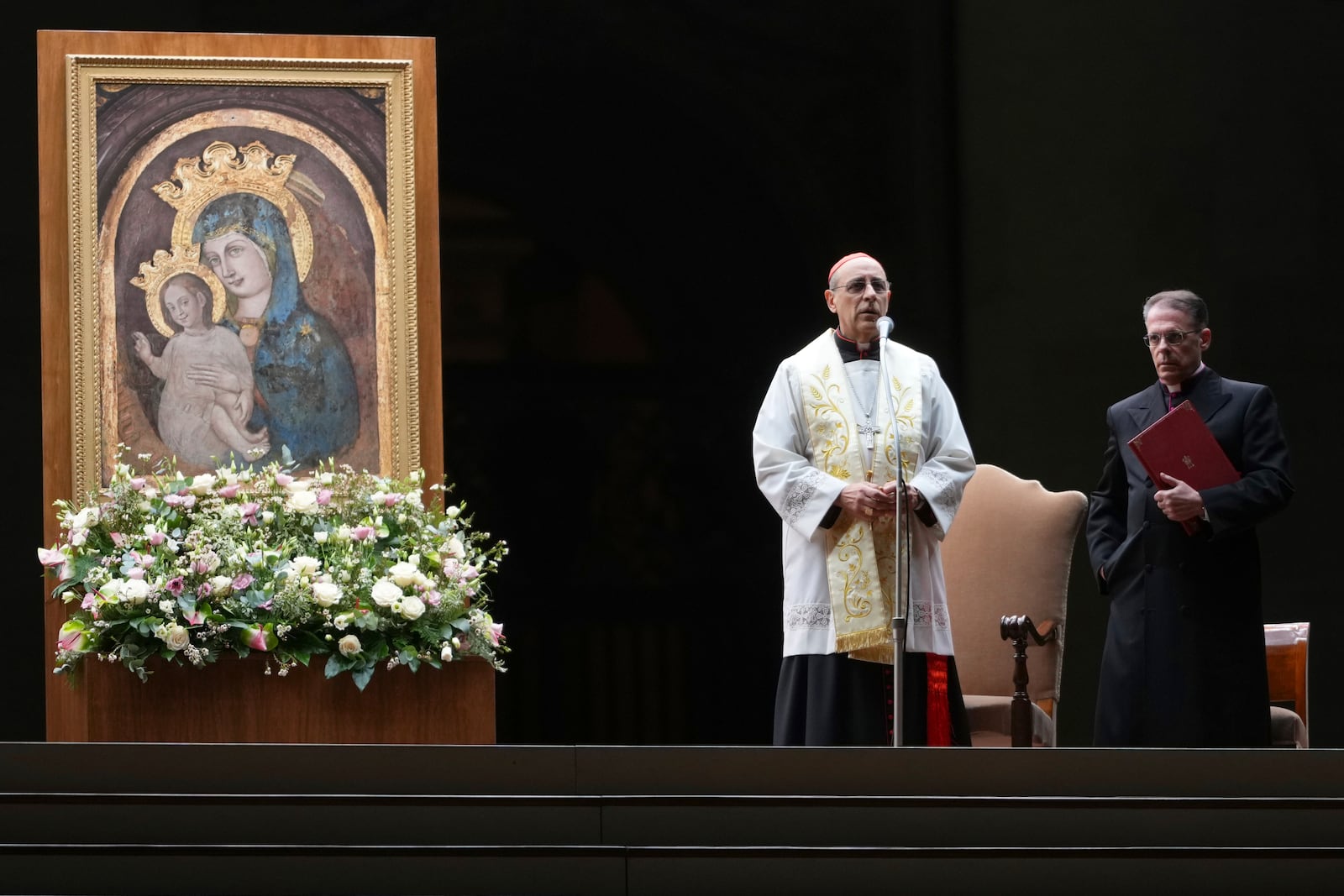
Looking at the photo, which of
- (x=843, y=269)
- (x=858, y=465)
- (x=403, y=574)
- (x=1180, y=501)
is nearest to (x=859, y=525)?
(x=858, y=465)

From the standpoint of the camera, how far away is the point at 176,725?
424cm

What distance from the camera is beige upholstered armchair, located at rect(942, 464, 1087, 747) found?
5.27 m

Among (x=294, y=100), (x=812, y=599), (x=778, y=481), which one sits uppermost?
(x=294, y=100)

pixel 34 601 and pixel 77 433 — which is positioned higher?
pixel 77 433

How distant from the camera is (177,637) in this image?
410cm

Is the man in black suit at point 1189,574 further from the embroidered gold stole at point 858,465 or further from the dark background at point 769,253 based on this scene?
the dark background at point 769,253

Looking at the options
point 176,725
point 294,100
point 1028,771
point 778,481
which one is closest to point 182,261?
point 294,100

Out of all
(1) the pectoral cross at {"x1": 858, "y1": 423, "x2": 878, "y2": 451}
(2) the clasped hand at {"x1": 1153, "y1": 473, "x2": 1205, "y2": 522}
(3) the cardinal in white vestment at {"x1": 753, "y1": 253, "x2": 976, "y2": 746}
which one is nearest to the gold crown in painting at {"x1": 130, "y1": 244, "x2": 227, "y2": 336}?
(3) the cardinal in white vestment at {"x1": 753, "y1": 253, "x2": 976, "y2": 746}

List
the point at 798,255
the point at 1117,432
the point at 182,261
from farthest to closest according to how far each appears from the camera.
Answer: the point at 798,255 < the point at 182,261 < the point at 1117,432

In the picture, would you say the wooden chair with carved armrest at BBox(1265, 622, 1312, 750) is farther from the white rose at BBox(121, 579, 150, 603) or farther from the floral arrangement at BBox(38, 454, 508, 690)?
the white rose at BBox(121, 579, 150, 603)

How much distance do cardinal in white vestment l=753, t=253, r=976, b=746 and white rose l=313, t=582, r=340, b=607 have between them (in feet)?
3.67

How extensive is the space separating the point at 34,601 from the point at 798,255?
266 cm

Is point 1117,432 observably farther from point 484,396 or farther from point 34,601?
point 34,601

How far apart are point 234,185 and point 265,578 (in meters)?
1.33
